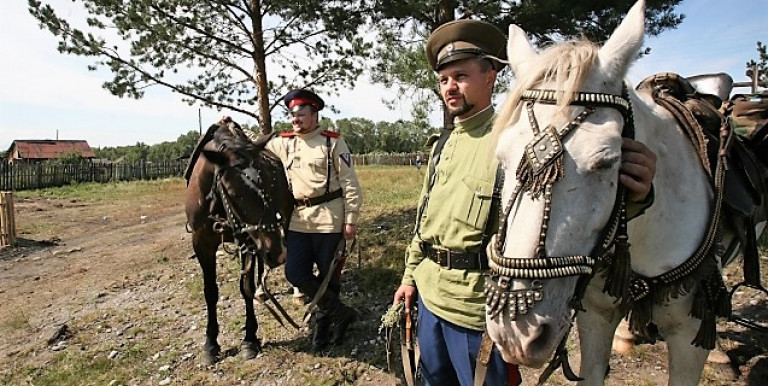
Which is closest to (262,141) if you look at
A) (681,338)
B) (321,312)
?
(321,312)

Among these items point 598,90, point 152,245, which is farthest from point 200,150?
point 152,245

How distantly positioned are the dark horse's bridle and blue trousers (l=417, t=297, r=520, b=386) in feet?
1.34

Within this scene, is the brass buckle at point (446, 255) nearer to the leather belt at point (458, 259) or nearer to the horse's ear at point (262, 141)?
the leather belt at point (458, 259)

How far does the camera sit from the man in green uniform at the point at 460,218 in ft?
5.76

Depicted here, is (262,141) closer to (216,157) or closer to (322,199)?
(216,157)

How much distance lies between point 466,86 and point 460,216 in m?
0.52

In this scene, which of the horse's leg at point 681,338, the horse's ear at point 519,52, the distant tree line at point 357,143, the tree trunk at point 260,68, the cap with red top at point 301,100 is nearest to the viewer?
the horse's ear at point 519,52

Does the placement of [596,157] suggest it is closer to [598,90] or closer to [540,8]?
[598,90]

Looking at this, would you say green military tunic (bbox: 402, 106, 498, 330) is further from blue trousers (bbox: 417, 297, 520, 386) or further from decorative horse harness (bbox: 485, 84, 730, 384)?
decorative horse harness (bbox: 485, 84, 730, 384)

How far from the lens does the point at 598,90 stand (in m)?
1.40

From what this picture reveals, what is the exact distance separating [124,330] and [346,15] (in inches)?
222

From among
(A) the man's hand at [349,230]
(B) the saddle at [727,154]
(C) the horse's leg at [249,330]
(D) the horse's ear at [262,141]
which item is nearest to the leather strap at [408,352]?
(B) the saddle at [727,154]

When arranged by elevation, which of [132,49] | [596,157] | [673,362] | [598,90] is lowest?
[673,362]

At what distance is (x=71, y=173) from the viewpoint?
88.0 ft
